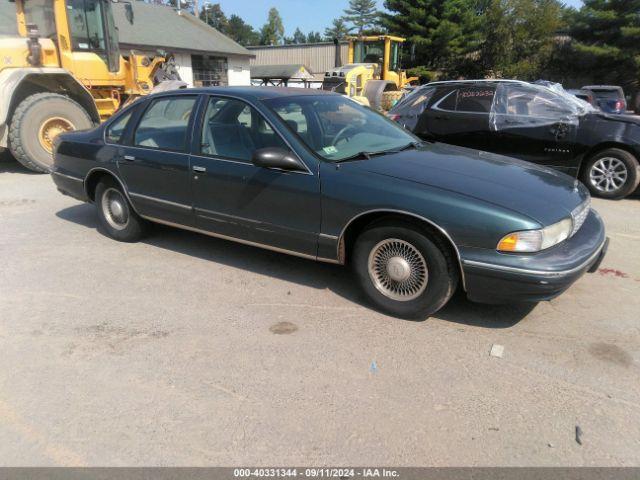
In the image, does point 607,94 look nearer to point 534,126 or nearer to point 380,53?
point 380,53

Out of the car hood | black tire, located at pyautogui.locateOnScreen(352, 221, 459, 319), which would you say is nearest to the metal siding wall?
the car hood

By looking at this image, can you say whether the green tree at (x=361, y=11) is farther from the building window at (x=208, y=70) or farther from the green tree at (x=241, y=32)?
the building window at (x=208, y=70)

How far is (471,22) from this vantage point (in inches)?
1305

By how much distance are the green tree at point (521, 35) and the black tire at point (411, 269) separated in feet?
109

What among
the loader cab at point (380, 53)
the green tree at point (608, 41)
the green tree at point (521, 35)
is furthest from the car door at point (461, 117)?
the green tree at point (521, 35)

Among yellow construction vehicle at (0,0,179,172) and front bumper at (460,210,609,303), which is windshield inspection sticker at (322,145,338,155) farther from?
yellow construction vehicle at (0,0,179,172)

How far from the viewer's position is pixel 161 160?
182 inches

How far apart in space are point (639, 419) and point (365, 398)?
56.4 inches

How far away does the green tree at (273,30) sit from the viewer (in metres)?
94.7

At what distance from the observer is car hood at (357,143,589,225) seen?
132 inches

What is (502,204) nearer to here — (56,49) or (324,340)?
(324,340)

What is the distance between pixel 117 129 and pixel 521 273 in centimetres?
409

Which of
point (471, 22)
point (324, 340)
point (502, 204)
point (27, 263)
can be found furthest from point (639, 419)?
point (471, 22)

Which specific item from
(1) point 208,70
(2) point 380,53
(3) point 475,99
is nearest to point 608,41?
(2) point 380,53
